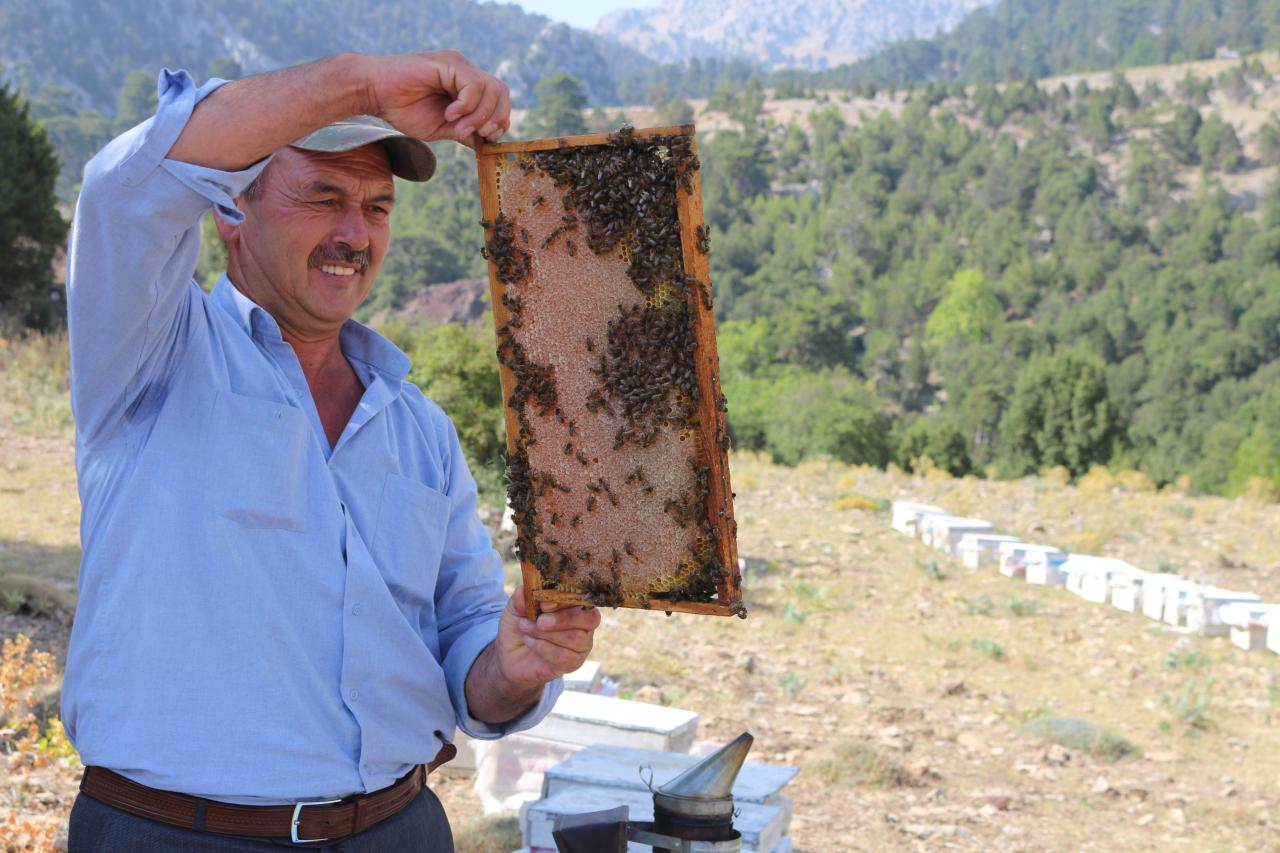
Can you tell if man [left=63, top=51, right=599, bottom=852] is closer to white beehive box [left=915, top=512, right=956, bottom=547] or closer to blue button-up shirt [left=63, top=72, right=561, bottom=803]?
blue button-up shirt [left=63, top=72, right=561, bottom=803]

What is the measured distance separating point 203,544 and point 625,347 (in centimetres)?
91

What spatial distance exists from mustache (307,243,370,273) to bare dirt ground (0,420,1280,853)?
298cm

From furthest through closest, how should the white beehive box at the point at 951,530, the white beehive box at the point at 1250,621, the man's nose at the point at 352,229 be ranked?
1. the white beehive box at the point at 951,530
2. the white beehive box at the point at 1250,621
3. the man's nose at the point at 352,229

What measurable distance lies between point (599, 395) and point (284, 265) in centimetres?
75

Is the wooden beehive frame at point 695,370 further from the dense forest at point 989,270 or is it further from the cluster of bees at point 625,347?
the dense forest at point 989,270

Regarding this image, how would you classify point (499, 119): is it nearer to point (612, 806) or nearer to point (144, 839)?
point (144, 839)

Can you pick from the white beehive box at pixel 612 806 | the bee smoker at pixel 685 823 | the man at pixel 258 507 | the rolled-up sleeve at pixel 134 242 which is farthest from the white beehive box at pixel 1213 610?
the rolled-up sleeve at pixel 134 242

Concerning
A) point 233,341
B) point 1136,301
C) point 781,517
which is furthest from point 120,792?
point 1136,301

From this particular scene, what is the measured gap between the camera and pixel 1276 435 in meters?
60.9

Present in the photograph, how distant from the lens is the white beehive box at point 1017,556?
13773mm

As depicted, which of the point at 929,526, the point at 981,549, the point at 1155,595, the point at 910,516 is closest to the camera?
the point at 1155,595

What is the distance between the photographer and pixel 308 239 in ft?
8.84

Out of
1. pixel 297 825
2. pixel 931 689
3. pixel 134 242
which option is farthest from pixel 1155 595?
pixel 134 242

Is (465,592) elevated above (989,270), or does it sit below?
above
